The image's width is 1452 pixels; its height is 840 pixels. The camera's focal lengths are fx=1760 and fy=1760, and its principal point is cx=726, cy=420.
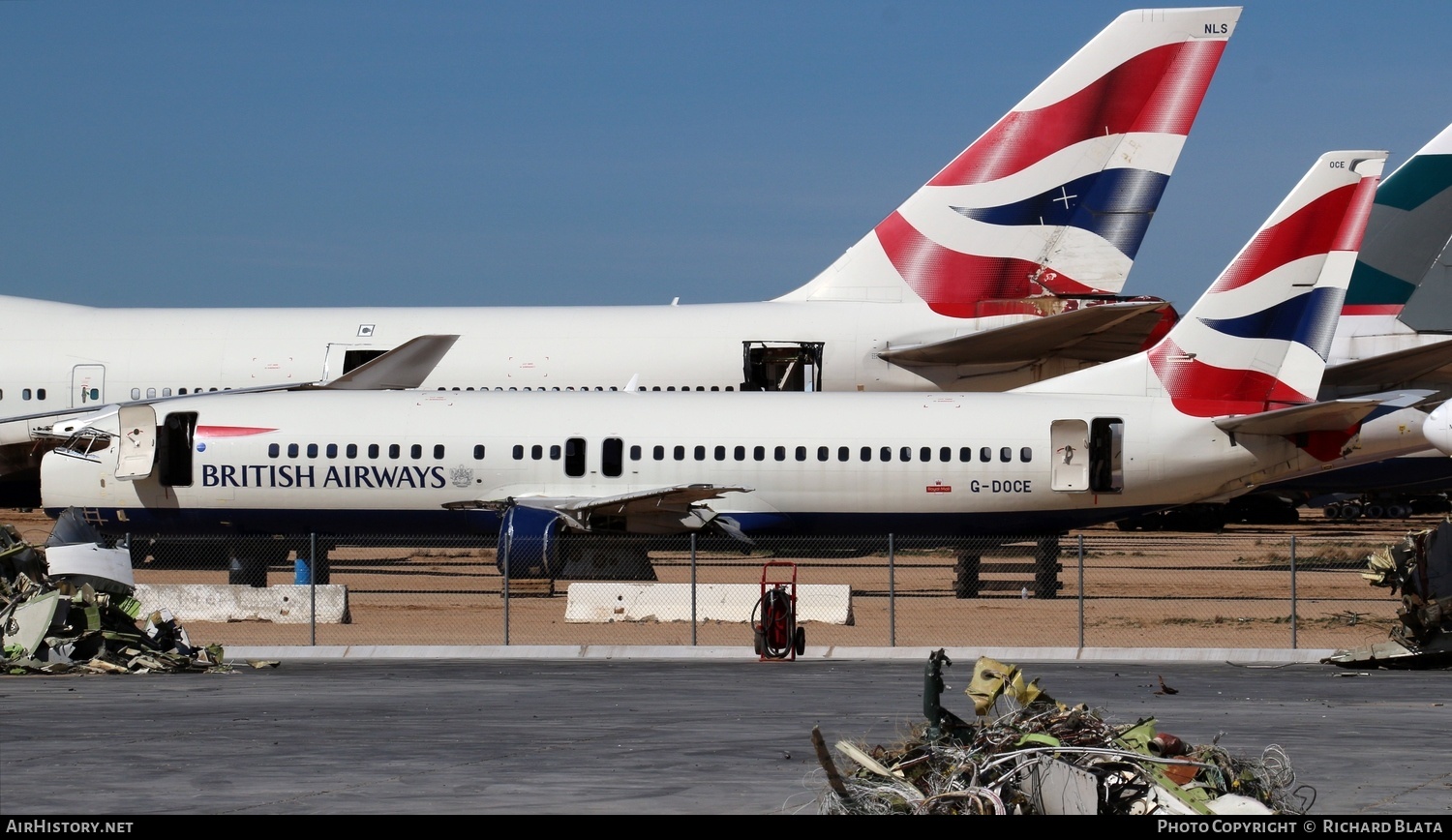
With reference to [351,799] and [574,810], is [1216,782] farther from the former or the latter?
[351,799]

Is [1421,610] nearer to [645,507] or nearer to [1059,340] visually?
[1059,340]

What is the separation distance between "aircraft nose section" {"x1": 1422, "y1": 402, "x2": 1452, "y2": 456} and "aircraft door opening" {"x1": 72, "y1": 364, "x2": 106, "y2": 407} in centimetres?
2456

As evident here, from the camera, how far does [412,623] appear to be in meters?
25.8

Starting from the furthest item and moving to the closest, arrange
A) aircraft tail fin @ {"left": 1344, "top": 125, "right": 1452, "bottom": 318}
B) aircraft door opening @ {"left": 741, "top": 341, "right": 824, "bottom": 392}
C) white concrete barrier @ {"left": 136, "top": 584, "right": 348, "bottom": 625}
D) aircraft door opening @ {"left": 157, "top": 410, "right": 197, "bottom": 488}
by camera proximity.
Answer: aircraft tail fin @ {"left": 1344, "top": 125, "right": 1452, "bottom": 318}, aircraft door opening @ {"left": 741, "top": 341, "right": 824, "bottom": 392}, aircraft door opening @ {"left": 157, "top": 410, "right": 197, "bottom": 488}, white concrete barrier @ {"left": 136, "top": 584, "right": 348, "bottom": 625}

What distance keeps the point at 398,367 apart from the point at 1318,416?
53.2 feet

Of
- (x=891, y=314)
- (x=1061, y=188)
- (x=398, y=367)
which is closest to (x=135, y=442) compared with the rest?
(x=398, y=367)

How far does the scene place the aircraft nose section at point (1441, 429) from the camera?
18828 millimetres

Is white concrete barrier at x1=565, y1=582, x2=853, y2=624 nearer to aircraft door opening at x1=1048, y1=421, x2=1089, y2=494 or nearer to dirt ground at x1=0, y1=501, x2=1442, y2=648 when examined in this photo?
dirt ground at x1=0, y1=501, x2=1442, y2=648

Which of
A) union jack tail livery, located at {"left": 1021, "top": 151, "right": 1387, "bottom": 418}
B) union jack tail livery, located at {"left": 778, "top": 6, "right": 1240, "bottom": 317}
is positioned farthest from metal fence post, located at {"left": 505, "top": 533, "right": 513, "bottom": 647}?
union jack tail livery, located at {"left": 1021, "top": 151, "right": 1387, "bottom": 418}

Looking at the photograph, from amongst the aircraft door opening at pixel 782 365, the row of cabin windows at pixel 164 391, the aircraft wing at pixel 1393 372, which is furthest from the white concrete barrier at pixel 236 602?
the aircraft wing at pixel 1393 372

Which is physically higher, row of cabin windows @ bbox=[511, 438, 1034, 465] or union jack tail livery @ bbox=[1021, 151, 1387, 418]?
union jack tail livery @ bbox=[1021, 151, 1387, 418]

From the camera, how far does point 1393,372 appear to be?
1428 inches

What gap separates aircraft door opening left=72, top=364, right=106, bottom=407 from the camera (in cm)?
3388

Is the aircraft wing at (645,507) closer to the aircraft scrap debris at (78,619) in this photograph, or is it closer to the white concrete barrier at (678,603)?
the white concrete barrier at (678,603)
